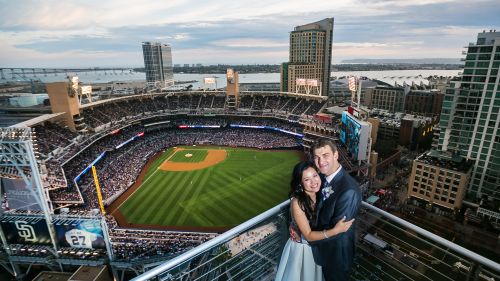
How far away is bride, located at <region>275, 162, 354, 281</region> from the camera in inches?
157

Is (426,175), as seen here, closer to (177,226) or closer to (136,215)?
(177,226)

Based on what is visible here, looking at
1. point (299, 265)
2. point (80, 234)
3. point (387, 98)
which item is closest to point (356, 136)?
point (80, 234)

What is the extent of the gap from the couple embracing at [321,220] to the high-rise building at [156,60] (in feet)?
490

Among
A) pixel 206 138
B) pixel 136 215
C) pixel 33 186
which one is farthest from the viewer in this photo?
pixel 206 138

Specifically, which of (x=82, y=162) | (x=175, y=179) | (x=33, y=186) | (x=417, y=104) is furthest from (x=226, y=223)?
(x=417, y=104)

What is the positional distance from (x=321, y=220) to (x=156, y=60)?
6284 inches

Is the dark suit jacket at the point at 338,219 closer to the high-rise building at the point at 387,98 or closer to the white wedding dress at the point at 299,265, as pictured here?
the white wedding dress at the point at 299,265

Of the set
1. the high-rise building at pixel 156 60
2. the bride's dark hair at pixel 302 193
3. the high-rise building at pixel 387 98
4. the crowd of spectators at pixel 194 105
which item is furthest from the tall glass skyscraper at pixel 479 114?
the high-rise building at pixel 156 60

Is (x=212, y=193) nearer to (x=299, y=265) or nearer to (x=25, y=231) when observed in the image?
(x=25, y=231)

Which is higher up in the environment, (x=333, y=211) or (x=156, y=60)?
(x=156, y=60)

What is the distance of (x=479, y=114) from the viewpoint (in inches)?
1324

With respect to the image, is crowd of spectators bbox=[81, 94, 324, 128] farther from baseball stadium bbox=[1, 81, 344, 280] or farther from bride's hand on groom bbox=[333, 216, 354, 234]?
bride's hand on groom bbox=[333, 216, 354, 234]

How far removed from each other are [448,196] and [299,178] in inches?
1425

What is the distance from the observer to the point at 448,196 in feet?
105
